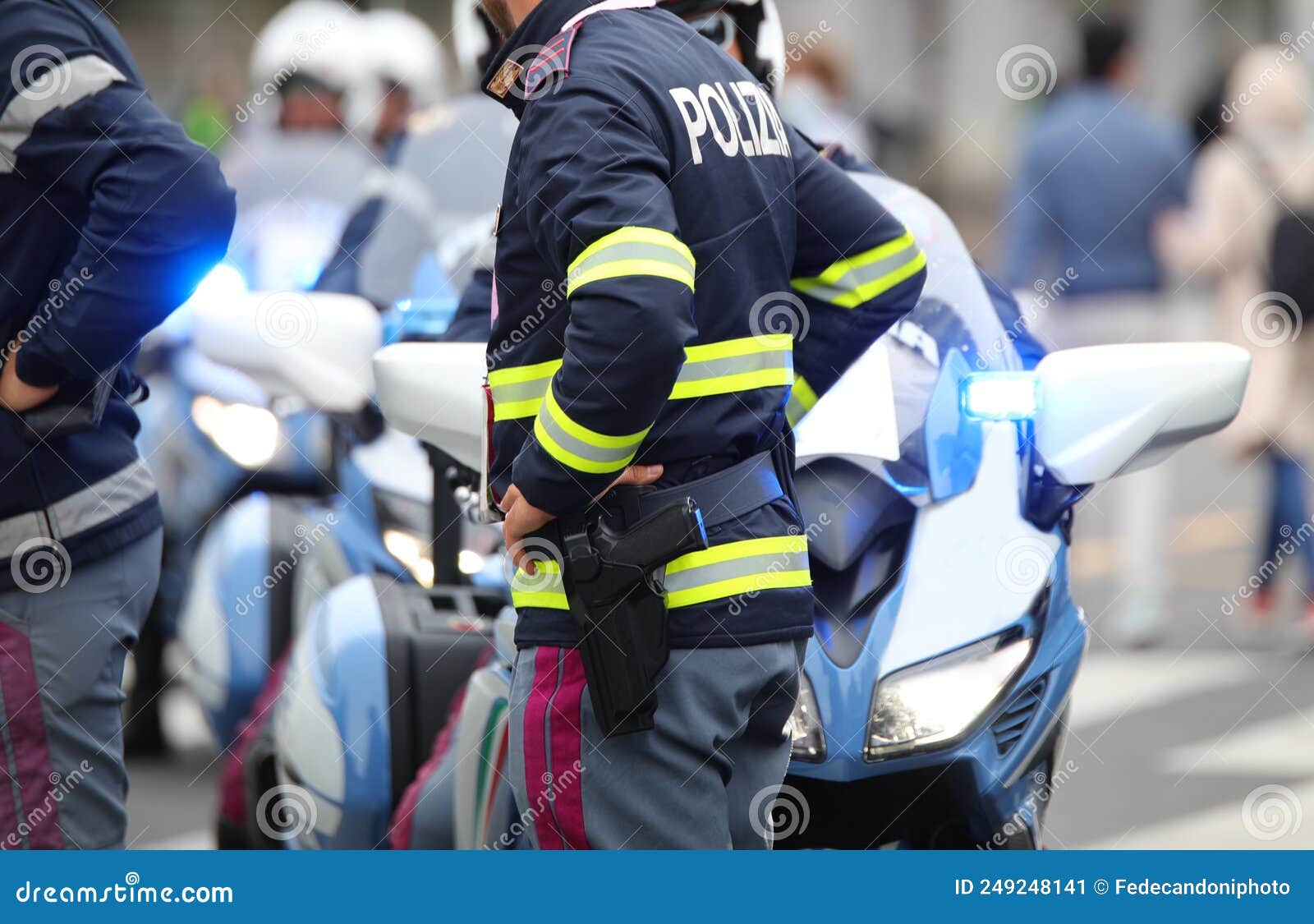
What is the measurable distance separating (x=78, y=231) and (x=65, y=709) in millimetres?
795

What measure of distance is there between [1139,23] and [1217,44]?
224 cm

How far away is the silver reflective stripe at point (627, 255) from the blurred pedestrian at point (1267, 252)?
634 centimetres

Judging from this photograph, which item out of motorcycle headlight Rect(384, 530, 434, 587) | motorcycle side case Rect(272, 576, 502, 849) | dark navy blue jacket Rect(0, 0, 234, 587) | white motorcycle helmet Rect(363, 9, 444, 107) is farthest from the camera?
white motorcycle helmet Rect(363, 9, 444, 107)

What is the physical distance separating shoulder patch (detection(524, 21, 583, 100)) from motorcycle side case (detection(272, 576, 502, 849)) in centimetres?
163

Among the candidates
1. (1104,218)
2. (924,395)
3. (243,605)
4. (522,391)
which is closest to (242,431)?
(243,605)

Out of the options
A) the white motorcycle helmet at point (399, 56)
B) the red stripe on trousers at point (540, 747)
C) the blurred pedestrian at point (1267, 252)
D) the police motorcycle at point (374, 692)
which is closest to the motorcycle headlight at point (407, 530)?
the police motorcycle at point (374, 692)

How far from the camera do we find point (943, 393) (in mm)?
3553

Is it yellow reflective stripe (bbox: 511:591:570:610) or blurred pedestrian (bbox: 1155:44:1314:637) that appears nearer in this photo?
yellow reflective stripe (bbox: 511:591:570:610)

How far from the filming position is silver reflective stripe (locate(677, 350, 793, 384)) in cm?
281

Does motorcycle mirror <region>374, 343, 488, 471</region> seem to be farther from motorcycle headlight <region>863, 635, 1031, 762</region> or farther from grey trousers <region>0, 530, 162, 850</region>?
motorcycle headlight <region>863, 635, 1031, 762</region>

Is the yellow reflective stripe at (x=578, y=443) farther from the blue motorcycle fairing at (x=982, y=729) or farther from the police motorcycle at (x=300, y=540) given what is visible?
the police motorcycle at (x=300, y=540)

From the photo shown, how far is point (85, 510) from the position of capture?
3.40 meters

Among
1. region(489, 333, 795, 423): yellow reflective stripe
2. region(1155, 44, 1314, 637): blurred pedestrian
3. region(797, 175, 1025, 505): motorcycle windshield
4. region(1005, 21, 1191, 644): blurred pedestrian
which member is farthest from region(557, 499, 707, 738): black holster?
region(1155, 44, 1314, 637): blurred pedestrian
